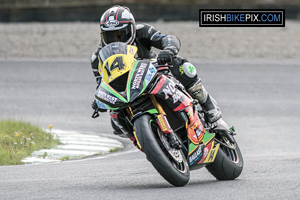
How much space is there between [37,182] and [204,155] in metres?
1.44

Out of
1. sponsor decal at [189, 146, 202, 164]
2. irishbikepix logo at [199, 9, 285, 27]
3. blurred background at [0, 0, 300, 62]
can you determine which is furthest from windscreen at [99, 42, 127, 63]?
irishbikepix logo at [199, 9, 285, 27]

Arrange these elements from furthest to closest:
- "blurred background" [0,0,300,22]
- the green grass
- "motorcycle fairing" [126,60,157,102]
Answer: "blurred background" [0,0,300,22], the green grass, "motorcycle fairing" [126,60,157,102]

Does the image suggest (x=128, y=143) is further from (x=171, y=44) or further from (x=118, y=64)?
(x=118, y=64)

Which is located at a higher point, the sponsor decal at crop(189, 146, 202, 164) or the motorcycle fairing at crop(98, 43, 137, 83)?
the motorcycle fairing at crop(98, 43, 137, 83)

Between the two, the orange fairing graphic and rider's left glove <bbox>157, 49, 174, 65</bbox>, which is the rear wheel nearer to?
the orange fairing graphic

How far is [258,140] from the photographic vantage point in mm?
11008

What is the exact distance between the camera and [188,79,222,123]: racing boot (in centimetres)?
708

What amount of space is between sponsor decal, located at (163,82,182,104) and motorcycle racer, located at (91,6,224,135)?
0.84 ft

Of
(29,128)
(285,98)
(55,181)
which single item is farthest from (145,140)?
(285,98)

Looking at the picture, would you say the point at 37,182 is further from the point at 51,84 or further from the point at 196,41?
the point at 196,41

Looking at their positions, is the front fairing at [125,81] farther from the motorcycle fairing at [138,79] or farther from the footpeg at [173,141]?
the footpeg at [173,141]

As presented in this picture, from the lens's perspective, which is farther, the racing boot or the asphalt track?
the racing boot

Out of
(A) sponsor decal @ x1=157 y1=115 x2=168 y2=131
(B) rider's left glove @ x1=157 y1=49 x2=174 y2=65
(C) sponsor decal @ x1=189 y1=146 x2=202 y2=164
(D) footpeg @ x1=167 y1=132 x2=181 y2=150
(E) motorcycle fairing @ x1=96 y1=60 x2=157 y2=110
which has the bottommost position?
(C) sponsor decal @ x1=189 y1=146 x2=202 y2=164

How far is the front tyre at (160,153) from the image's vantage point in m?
6.08
